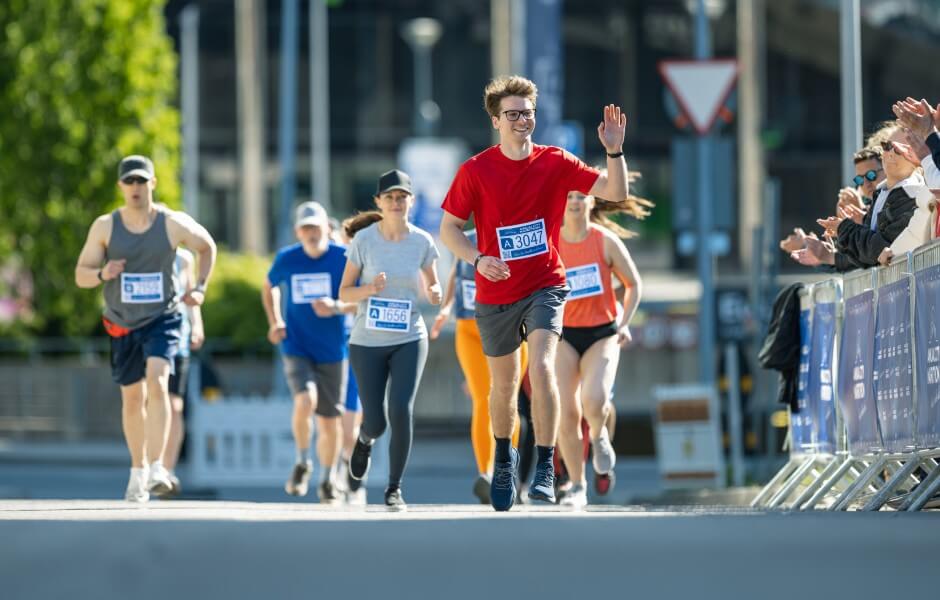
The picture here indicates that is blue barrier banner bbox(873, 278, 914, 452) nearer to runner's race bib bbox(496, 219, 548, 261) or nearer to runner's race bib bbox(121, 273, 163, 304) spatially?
runner's race bib bbox(496, 219, 548, 261)

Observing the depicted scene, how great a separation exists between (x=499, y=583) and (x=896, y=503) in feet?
16.2

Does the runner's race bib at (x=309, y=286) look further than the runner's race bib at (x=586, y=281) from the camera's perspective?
Yes

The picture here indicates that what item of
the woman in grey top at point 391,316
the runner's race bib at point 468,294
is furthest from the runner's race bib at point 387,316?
the runner's race bib at point 468,294

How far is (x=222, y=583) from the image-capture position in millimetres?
6613

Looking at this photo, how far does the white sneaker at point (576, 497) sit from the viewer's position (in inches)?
495

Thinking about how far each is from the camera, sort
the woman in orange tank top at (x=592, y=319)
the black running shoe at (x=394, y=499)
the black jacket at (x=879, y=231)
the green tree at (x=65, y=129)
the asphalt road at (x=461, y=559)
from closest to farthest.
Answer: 1. the asphalt road at (x=461, y=559)
2. the black jacket at (x=879, y=231)
3. the black running shoe at (x=394, y=499)
4. the woman in orange tank top at (x=592, y=319)
5. the green tree at (x=65, y=129)

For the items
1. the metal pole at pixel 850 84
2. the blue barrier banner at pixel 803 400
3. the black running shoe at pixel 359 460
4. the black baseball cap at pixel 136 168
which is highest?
the metal pole at pixel 850 84

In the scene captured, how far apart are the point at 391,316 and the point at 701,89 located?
7832 millimetres

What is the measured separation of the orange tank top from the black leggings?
1231mm

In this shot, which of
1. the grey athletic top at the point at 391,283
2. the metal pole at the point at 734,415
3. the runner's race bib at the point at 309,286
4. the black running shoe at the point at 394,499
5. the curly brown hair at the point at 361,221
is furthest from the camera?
the metal pole at the point at 734,415

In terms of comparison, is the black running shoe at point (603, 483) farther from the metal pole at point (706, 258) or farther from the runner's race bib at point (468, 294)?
the metal pole at point (706, 258)

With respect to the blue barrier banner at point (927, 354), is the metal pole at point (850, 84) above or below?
above

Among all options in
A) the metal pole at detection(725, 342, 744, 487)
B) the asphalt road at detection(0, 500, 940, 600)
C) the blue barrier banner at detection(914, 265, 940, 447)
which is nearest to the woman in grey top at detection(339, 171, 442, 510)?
the blue barrier banner at detection(914, 265, 940, 447)

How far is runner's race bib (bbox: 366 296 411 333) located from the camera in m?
12.3
